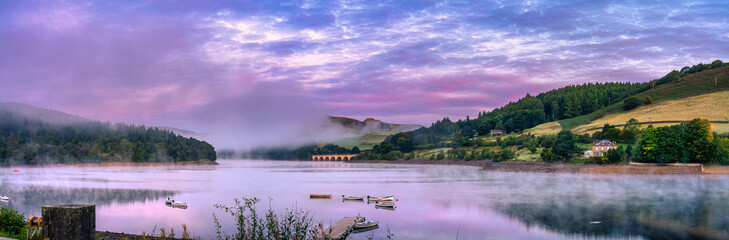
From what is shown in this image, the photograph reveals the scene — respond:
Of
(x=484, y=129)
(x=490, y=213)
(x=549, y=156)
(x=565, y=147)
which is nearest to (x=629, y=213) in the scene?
(x=490, y=213)

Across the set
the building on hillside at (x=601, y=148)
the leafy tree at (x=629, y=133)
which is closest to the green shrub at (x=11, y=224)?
the building on hillside at (x=601, y=148)

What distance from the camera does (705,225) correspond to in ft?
101

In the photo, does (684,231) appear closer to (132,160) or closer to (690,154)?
(690,154)

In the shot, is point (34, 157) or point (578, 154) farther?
point (34, 157)

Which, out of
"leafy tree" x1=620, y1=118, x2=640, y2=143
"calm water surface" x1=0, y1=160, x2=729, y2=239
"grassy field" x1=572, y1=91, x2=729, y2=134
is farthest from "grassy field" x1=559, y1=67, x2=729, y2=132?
"calm water surface" x1=0, y1=160, x2=729, y2=239

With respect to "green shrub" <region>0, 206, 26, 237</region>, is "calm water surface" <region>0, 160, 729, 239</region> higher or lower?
lower

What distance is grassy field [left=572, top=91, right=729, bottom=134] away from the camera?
119400mm

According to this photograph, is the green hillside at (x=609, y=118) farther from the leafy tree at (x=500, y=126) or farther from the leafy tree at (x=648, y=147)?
the leafy tree at (x=648, y=147)

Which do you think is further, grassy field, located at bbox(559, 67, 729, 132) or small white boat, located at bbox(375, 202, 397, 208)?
grassy field, located at bbox(559, 67, 729, 132)

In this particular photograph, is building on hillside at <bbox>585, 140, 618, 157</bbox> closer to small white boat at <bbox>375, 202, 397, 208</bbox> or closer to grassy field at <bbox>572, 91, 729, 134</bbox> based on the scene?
grassy field at <bbox>572, 91, 729, 134</bbox>

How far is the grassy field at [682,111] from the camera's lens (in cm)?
11940

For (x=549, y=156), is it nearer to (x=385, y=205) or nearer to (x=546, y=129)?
(x=546, y=129)

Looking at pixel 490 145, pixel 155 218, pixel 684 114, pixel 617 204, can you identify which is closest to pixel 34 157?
pixel 490 145

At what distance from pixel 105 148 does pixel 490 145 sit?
13664 centimetres
